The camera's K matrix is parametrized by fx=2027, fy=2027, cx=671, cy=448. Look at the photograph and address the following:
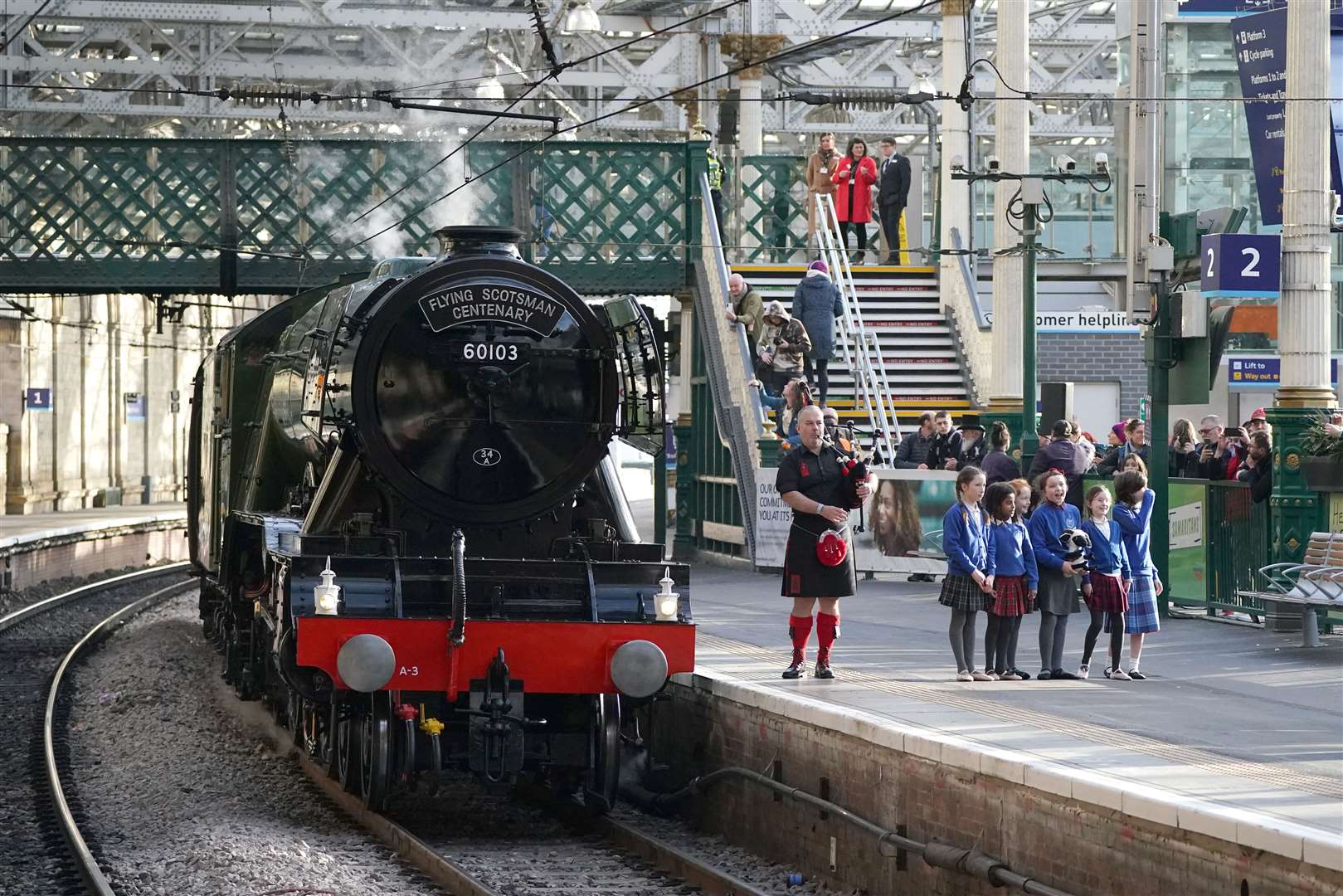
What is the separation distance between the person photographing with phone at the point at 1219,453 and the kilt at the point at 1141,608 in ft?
14.3

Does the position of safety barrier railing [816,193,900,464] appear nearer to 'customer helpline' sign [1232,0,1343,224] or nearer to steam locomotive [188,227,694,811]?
'customer helpline' sign [1232,0,1343,224]

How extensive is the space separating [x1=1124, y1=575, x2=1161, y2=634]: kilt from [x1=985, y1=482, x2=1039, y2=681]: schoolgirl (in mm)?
589

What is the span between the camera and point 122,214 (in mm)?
23484

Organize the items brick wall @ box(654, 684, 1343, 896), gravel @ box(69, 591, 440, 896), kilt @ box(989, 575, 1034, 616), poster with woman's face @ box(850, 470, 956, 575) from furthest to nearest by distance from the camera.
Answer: poster with woman's face @ box(850, 470, 956, 575)
kilt @ box(989, 575, 1034, 616)
gravel @ box(69, 591, 440, 896)
brick wall @ box(654, 684, 1343, 896)

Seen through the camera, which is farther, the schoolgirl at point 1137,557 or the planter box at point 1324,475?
the planter box at point 1324,475

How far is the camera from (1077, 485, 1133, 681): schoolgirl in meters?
12.4

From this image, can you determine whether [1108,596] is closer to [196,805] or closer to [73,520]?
[196,805]

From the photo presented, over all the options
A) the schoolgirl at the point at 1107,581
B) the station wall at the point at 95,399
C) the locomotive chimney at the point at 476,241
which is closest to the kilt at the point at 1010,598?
the schoolgirl at the point at 1107,581

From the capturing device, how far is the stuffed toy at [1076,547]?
1238 centimetres

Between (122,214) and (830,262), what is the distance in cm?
829

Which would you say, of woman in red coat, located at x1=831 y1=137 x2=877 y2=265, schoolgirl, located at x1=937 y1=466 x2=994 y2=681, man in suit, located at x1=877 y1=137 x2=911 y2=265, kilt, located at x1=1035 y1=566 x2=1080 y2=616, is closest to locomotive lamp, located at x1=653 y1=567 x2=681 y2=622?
schoolgirl, located at x1=937 y1=466 x2=994 y2=681

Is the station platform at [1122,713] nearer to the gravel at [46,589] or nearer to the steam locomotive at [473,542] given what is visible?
the steam locomotive at [473,542]

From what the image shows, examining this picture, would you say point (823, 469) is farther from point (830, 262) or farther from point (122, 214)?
point (122, 214)

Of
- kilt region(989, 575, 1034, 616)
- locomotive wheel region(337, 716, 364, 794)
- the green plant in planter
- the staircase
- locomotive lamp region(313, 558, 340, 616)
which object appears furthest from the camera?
the staircase
